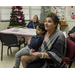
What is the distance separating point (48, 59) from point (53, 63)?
85 millimetres

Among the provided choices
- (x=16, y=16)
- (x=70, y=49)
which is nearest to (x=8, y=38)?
(x=70, y=49)

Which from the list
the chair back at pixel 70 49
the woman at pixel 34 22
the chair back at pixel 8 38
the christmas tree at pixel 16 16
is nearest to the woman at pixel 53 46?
the chair back at pixel 70 49

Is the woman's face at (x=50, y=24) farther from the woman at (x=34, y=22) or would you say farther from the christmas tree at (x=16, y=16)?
the christmas tree at (x=16, y=16)

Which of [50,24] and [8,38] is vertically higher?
[50,24]

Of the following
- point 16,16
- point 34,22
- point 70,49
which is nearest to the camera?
point 70,49

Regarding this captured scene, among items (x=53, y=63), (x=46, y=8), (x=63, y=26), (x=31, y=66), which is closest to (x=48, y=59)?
(x=53, y=63)

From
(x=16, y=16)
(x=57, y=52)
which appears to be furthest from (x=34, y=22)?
(x=57, y=52)

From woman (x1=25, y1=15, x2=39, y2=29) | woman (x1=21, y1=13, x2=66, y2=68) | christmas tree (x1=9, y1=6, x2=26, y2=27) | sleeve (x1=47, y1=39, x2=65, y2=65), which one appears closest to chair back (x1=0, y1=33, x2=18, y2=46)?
woman (x1=21, y1=13, x2=66, y2=68)

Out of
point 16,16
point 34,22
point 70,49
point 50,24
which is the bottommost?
point 70,49

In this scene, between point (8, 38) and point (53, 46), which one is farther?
point (8, 38)

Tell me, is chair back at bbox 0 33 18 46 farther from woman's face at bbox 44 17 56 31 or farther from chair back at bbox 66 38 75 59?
chair back at bbox 66 38 75 59

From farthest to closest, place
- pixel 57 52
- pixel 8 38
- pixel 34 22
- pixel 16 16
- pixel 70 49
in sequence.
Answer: pixel 16 16, pixel 34 22, pixel 8 38, pixel 70 49, pixel 57 52

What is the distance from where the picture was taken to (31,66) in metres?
1.22

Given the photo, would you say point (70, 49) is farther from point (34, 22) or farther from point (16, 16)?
point (16, 16)
